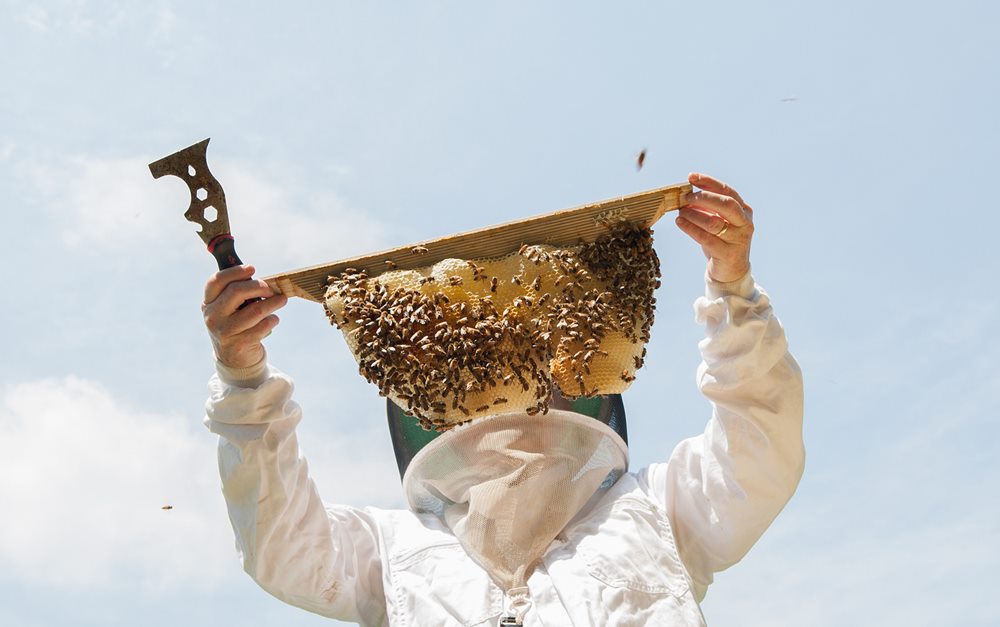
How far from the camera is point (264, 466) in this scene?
348cm

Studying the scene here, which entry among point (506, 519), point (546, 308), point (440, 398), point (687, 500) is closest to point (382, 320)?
point (440, 398)

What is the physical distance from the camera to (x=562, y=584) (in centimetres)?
329

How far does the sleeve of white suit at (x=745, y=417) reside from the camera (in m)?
3.38

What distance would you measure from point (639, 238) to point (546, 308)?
15.7 inches

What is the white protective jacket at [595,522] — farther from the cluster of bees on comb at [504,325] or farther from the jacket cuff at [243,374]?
the cluster of bees on comb at [504,325]

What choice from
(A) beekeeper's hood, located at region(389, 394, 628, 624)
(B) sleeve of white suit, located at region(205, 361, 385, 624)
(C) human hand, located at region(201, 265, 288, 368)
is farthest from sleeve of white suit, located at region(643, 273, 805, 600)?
(C) human hand, located at region(201, 265, 288, 368)

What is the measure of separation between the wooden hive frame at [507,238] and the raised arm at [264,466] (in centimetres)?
13

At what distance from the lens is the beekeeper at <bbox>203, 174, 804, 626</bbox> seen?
3326mm

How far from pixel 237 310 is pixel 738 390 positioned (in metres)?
1.75

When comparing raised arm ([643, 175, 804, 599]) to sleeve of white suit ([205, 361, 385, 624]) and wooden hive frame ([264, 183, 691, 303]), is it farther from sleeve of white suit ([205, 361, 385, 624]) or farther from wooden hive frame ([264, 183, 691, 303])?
sleeve of white suit ([205, 361, 385, 624])

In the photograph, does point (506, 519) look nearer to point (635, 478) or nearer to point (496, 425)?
point (496, 425)

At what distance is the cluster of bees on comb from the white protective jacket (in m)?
0.33

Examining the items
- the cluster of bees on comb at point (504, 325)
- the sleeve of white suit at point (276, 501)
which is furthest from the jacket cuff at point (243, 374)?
the cluster of bees on comb at point (504, 325)

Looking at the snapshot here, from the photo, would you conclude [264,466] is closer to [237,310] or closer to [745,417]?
[237,310]
